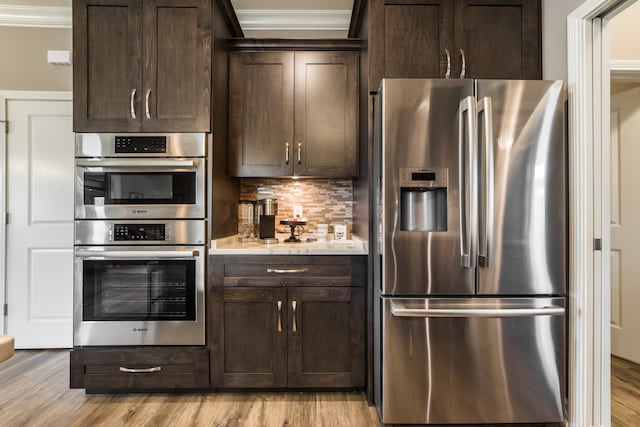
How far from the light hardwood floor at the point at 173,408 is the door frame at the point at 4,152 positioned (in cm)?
87

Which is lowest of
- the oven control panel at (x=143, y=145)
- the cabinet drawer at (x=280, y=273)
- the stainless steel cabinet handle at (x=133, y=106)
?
the cabinet drawer at (x=280, y=273)

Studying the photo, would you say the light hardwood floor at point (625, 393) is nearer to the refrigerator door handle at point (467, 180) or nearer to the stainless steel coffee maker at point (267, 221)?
the refrigerator door handle at point (467, 180)

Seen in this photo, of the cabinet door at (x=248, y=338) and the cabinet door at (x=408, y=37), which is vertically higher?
the cabinet door at (x=408, y=37)

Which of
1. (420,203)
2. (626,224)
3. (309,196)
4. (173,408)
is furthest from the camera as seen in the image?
(309,196)

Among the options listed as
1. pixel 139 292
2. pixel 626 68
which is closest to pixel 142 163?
pixel 139 292

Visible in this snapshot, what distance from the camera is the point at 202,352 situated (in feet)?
7.04

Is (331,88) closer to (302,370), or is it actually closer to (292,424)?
(302,370)

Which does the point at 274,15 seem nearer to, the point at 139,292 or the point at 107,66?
the point at 107,66

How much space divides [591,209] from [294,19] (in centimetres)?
252

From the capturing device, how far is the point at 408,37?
2.07 meters

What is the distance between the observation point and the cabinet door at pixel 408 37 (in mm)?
2070

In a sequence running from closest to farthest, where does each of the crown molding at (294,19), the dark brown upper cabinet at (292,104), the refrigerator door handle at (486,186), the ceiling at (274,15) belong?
1. the refrigerator door handle at (486,186)
2. the dark brown upper cabinet at (292,104)
3. the ceiling at (274,15)
4. the crown molding at (294,19)

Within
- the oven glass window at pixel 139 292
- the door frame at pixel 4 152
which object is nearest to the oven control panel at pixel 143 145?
the oven glass window at pixel 139 292

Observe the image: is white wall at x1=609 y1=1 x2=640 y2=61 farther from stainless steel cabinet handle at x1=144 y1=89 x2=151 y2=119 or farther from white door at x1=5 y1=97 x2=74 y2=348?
white door at x1=5 y1=97 x2=74 y2=348
